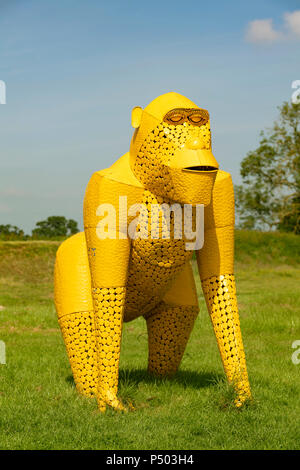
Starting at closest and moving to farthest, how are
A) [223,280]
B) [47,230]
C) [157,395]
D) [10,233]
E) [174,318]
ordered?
[223,280] < [157,395] < [174,318] < [10,233] < [47,230]

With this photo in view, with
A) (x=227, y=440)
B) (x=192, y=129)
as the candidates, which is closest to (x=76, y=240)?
(x=192, y=129)

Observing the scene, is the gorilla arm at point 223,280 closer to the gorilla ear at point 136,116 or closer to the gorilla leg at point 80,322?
the gorilla ear at point 136,116

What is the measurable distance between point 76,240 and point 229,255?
1396mm

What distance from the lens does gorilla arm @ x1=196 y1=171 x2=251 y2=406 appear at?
195 inches

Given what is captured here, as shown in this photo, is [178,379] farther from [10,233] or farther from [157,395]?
[10,233]

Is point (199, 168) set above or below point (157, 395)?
above

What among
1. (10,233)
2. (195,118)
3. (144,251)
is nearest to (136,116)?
(195,118)

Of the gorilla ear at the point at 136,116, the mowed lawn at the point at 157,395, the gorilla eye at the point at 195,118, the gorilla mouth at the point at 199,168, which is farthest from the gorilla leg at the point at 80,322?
the gorilla eye at the point at 195,118

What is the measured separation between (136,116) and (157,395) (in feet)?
8.32

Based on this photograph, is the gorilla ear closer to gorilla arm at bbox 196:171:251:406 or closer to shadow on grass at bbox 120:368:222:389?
gorilla arm at bbox 196:171:251:406

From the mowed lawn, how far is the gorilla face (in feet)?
5.81

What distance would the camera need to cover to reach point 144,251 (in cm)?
468

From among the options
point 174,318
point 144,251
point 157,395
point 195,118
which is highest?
point 195,118

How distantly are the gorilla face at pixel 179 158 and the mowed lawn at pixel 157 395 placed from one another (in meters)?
1.77
